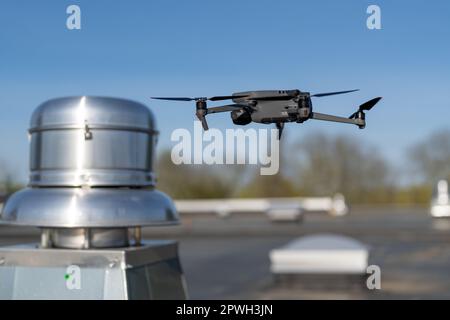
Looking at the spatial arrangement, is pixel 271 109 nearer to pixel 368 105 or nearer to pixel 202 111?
pixel 202 111

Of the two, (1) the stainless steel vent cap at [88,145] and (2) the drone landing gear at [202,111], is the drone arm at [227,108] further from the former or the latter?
(1) the stainless steel vent cap at [88,145]

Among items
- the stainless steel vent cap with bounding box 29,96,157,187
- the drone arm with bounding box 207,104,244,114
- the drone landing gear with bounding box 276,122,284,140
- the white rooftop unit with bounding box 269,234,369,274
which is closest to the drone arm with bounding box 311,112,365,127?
the drone landing gear with bounding box 276,122,284,140

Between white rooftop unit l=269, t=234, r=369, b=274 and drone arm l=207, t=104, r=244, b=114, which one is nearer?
drone arm l=207, t=104, r=244, b=114

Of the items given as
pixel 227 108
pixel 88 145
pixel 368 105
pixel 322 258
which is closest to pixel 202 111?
→ pixel 227 108

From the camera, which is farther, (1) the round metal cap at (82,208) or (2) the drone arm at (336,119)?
(1) the round metal cap at (82,208)

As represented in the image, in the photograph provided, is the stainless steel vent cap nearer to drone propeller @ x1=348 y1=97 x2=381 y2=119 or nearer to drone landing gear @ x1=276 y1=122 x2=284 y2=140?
drone landing gear @ x1=276 y1=122 x2=284 y2=140

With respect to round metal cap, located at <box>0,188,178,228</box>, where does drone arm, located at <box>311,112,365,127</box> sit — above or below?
above

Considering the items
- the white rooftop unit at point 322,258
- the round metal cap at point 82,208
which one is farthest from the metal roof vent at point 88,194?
the white rooftop unit at point 322,258

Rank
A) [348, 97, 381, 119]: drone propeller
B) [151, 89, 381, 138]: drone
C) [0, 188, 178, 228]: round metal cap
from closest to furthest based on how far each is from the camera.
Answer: [151, 89, 381, 138]: drone, [348, 97, 381, 119]: drone propeller, [0, 188, 178, 228]: round metal cap

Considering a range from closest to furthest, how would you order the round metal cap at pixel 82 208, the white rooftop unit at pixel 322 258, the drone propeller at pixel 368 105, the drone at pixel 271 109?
1. the drone at pixel 271 109
2. the drone propeller at pixel 368 105
3. the round metal cap at pixel 82 208
4. the white rooftop unit at pixel 322 258

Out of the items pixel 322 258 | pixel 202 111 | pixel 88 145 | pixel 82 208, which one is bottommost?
pixel 322 258

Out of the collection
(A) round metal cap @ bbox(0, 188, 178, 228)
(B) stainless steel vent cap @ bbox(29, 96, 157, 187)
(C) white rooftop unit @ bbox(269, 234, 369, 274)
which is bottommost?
(C) white rooftop unit @ bbox(269, 234, 369, 274)
